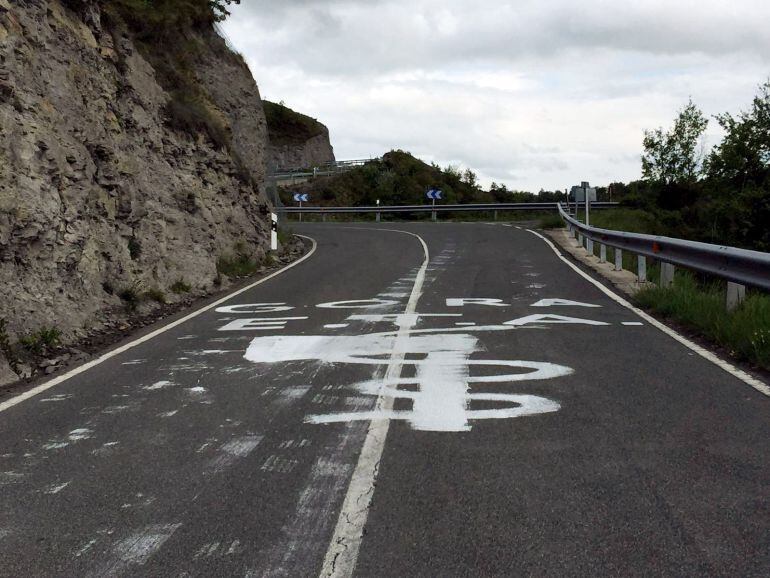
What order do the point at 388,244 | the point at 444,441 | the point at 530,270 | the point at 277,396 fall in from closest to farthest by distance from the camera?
the point at 444,441 → the point at 277,396 → the point at 530,270 → the point at 388,244

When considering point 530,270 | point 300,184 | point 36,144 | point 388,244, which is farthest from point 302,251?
point 300,184

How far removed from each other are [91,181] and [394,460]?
9.75m

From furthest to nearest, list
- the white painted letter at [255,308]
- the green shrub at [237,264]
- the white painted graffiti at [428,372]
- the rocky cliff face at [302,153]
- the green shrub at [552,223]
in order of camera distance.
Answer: the rocky cliff face at [302,153] < the green shrub at [552,223] < the green shrub at [237,264] < the white painted letter at [255,308] < the white painted graffiti at [428,372]

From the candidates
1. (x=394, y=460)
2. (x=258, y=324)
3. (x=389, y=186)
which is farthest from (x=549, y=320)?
(x=389, y=186)

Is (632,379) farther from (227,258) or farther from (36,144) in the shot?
(227,258)

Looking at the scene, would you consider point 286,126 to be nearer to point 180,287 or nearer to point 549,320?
point 180,287

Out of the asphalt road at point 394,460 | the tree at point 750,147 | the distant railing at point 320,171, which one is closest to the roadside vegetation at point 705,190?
the tree at point 750,147

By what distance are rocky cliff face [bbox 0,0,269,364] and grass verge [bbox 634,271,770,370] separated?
26.2ft

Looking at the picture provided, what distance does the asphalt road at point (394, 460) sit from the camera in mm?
3383

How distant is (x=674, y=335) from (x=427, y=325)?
3.04 metres

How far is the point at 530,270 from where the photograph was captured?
663 inches

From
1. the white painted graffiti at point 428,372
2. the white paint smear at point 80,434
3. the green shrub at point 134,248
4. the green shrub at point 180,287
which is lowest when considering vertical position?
the white painted graffiti at point 428,372

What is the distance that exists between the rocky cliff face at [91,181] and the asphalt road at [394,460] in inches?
95.7

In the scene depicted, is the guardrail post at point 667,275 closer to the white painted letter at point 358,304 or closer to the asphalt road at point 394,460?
the asphalt road at point 394,460
